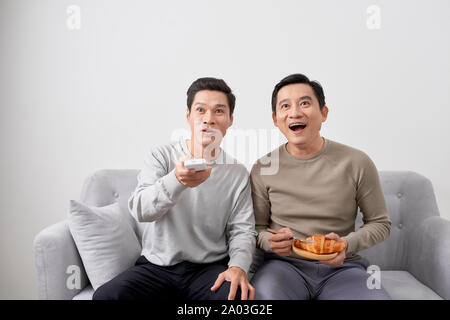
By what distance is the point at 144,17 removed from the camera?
1859 mm

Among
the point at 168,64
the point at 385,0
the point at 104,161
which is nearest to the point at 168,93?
the point at 168,64

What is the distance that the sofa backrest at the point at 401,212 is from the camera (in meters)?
1.60

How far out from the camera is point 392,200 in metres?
1.65

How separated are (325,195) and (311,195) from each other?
2.1 inches

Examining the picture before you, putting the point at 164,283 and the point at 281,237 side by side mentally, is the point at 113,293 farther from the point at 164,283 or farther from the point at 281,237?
the point at 281,237

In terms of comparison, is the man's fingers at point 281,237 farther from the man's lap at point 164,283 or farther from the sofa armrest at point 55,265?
the sofa armrest at point 55,265

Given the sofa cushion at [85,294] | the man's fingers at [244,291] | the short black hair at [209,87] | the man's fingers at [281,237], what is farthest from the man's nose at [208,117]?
the sofa cushion at [85,294]

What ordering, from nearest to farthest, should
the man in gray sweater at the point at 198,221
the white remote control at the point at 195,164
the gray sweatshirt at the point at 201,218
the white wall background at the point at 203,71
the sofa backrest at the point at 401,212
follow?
the white remote control at the point at 195,164 → the man in gray sweater at the point at 198,221 → the gray sweatshirt at the point at 201,218 → the sofa backrest at the point at 401,212 → the white wall background at the point at 203,71

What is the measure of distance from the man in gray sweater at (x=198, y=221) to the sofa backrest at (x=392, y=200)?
1.14 ft

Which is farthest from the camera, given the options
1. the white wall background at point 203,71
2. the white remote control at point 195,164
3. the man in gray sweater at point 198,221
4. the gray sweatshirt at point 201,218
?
the white wall background at point 203,71

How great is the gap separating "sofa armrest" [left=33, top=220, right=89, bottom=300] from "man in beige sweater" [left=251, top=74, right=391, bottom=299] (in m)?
0.67

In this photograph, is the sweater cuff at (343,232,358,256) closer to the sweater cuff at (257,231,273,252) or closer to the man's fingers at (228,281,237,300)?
the sweater cuff at (257,231,273,252)

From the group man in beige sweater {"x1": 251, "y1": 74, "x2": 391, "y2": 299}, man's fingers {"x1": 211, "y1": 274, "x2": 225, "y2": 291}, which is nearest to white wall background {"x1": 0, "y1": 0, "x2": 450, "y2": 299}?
man in beige sweater {"x1": 251, "y1": 74, "x2": 391, "y2": 299}

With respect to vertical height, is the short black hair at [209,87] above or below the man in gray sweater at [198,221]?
above
